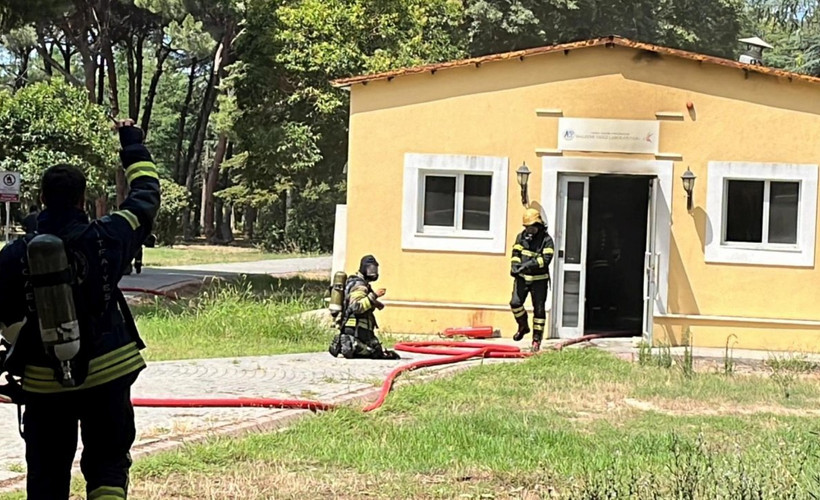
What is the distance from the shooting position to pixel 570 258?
15.9 metres

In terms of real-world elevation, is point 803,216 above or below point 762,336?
above

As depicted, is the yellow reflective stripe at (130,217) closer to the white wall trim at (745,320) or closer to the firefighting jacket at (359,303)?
the firefighting jacket at (359,303)

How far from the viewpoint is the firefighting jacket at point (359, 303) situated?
1269cm

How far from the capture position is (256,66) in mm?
40688

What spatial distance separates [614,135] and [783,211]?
108 inches

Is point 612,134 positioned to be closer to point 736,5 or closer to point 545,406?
point 545,406

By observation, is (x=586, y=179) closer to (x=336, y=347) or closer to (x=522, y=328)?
(x=522, y=328)

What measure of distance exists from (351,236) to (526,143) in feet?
9.66

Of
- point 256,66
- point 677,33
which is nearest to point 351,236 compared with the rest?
point 256,66

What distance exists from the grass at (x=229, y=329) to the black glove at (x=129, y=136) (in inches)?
298

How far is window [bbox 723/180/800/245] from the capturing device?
51.9 feet

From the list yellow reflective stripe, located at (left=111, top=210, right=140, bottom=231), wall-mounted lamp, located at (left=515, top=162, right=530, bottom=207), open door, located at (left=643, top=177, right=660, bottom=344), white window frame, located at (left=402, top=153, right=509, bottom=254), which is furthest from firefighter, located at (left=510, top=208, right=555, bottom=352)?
yellow reflective stripe, located at (left=111, top=210, right=140, bottom=231)

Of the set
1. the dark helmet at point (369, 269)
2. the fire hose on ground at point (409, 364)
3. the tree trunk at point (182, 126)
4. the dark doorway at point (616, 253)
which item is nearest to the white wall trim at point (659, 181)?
the fire hose on ground at point (409, 364)

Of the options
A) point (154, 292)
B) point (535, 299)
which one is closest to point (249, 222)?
point (154, 292)
